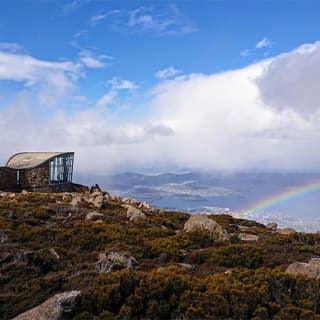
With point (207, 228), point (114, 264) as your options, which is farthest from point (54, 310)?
point (207, 228)

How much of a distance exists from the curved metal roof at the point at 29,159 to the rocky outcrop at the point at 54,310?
140 feet

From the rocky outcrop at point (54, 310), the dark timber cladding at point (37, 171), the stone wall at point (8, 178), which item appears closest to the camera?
the rocky outcrop at point (54, 310)

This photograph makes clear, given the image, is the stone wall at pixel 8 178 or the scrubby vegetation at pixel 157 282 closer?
the scrubby vegetation at pixel 157 282

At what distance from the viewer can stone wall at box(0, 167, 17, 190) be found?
47.3 m

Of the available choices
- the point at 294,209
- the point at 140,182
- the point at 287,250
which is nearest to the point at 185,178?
the point at 140,182

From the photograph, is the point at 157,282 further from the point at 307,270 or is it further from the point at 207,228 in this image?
the point at 207,228

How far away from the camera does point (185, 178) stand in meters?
191

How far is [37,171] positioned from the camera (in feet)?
160

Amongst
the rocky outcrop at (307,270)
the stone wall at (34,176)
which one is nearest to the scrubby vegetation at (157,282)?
the rocky outcrop at (307,270)

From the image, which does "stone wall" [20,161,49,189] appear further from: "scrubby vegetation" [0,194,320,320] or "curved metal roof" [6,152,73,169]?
"scrubby vegetation" [0,194,320,320]

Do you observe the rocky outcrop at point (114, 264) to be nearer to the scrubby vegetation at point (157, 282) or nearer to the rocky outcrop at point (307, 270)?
the scrubby vegetation at point (157, 282)

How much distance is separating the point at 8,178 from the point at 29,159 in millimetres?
4258

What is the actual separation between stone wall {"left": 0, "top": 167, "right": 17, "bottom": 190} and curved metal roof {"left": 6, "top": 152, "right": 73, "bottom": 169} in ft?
4.68

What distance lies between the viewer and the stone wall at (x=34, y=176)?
48500 mm
